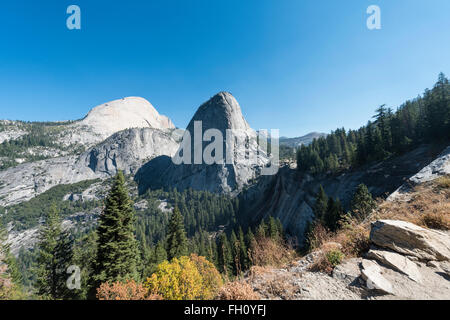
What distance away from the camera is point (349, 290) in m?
3.69

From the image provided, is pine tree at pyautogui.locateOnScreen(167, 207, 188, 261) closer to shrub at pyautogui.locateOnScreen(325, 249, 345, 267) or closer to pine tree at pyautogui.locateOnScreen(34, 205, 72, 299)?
pine tree at pyautogui.locateOnScreen(34, 205, 72, 299)

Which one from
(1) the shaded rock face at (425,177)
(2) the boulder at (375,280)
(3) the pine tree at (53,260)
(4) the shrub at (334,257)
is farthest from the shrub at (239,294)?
(3) the pine tree at (53,260)

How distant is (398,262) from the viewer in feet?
13.2

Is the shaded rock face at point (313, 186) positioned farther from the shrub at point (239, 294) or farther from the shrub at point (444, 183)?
the shrub at point (239, 294)

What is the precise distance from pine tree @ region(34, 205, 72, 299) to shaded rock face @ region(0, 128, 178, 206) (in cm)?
16851

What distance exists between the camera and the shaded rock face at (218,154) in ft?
382

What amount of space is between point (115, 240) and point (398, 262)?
1486cm

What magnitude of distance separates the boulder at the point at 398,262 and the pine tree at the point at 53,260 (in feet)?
70.7

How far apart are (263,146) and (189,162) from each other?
65.7 metres

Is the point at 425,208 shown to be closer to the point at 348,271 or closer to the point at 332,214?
the point at 348,271

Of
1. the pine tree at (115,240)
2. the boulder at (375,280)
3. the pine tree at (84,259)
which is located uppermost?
the boulder at (375,280)

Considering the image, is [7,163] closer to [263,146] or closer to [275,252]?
[263,146]
